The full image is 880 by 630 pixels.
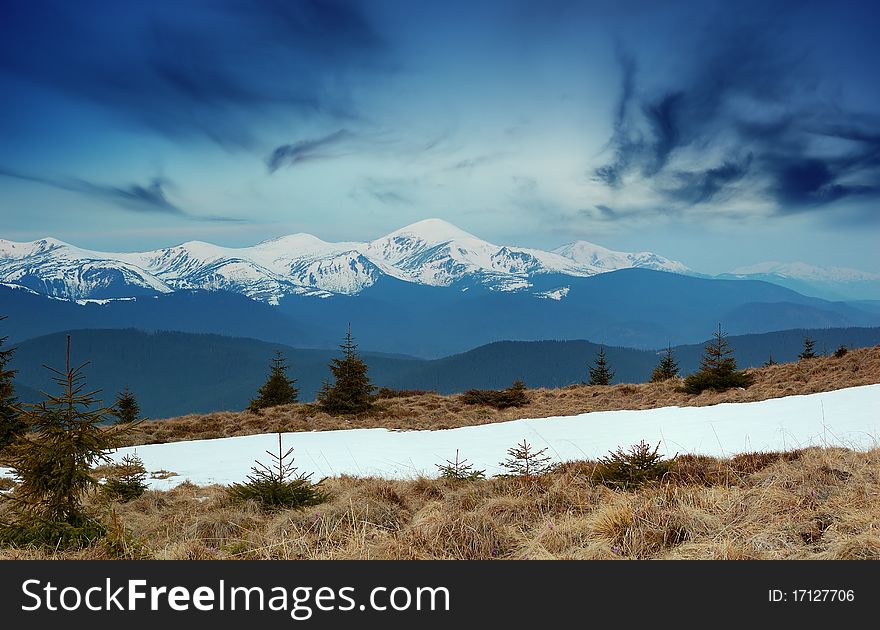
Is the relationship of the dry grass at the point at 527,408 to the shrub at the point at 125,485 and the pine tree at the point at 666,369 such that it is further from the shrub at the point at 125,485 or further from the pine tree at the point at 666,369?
the shrub at the point at 125,485

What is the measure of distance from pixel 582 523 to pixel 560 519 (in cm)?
43

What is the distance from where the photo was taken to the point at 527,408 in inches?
848

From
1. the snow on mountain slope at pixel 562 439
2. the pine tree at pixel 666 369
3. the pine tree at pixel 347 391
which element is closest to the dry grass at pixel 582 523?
the snow on mountain slope at pixel 562 439

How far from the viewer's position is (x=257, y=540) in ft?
15.0

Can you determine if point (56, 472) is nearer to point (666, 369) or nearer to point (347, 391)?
point (347, 391)

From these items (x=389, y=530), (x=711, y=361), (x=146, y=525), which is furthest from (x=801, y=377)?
(x=146, y=525)

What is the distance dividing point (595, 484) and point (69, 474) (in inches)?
241

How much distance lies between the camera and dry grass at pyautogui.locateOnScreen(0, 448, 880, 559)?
3.74 meters

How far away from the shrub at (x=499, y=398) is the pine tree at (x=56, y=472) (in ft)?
62.3

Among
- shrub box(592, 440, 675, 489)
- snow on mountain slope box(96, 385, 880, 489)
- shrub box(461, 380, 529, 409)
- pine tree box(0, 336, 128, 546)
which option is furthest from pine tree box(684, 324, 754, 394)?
pine tree box(0, 336, 128, 546)

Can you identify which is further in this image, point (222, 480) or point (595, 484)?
point (222, 480)

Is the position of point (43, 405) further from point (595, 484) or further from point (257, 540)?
point (595, 484)

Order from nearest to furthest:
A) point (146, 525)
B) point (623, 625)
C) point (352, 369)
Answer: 1. point (623, 625)
2. point (146, 525)
3. point (352, 369)

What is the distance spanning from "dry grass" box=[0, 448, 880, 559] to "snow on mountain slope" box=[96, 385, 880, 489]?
352 cm
